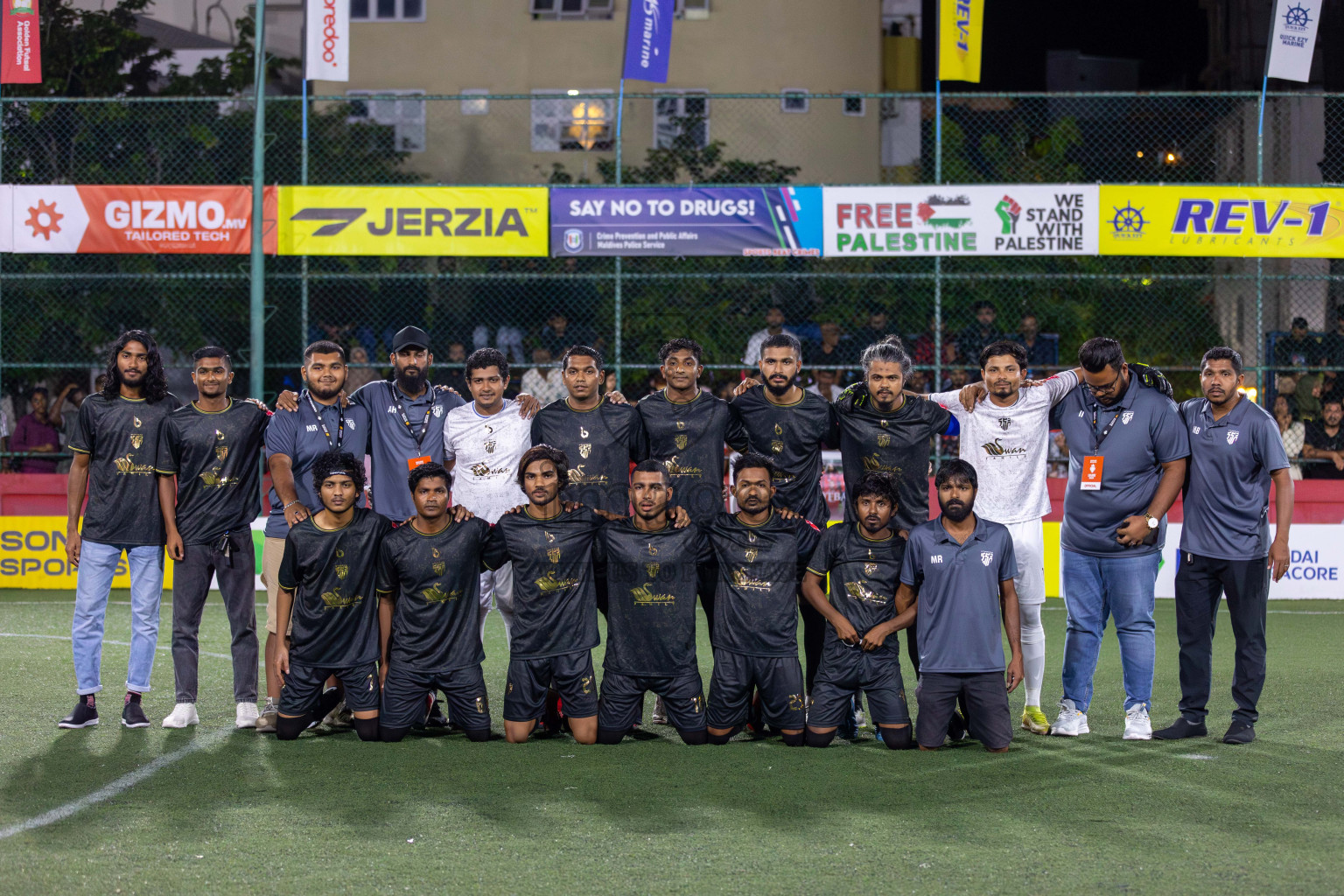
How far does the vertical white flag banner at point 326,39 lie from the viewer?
51.8 ft

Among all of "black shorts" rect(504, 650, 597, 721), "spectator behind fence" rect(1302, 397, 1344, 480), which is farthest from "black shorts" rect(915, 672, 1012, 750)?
"spectator behind fence" rect(1302, 397, 1344, 480)

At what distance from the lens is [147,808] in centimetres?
566

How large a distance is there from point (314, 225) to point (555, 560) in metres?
8.94

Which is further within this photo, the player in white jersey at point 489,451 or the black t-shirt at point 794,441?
the player in white jersey at point 489,451

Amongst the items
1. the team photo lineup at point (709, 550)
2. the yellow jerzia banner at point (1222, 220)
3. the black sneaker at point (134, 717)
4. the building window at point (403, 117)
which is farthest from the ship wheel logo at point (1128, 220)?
the building window at point (403, 117)

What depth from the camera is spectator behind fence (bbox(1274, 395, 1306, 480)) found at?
14828 millimetres

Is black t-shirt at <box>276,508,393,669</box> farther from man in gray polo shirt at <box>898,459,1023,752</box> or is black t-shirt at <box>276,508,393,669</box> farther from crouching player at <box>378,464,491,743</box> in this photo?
man in gray polo shirt at <box>898,459,1023,752</box>

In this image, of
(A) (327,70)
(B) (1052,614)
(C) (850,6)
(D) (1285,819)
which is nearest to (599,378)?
(D) (1285,819)

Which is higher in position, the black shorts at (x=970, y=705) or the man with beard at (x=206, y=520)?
the man with beard at (x=206, y=520)

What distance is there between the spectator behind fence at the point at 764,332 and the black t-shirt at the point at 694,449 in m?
7.20

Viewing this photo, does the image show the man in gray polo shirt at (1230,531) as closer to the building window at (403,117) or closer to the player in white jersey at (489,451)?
the player in white jersey at (489,451)

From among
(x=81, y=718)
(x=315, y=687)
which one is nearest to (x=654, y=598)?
(x=315, y=687)

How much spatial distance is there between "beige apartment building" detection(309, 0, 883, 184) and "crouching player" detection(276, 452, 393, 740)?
1882 centimetres

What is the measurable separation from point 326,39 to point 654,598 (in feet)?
35.9
